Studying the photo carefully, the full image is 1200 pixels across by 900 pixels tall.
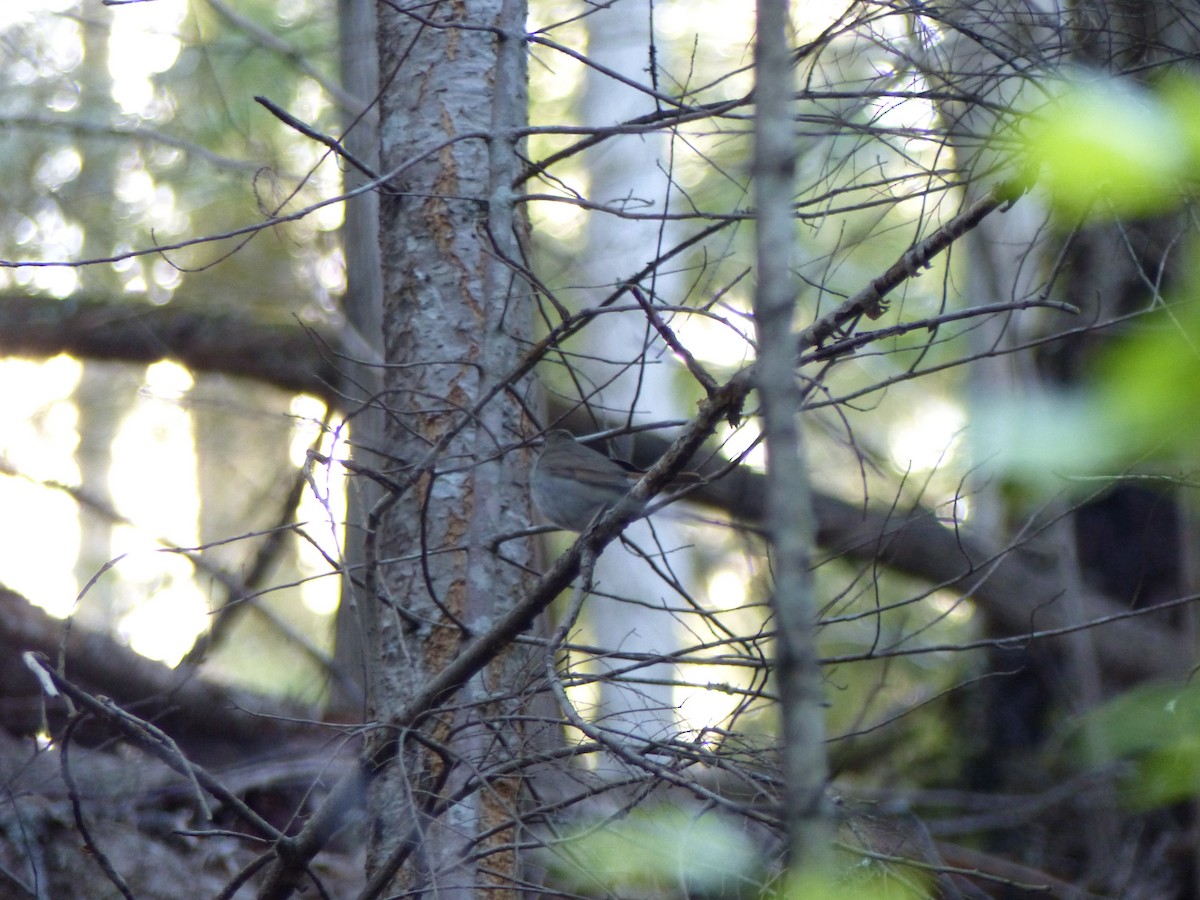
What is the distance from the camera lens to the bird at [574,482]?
4.57 metres

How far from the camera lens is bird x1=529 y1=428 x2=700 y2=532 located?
4.57 metres

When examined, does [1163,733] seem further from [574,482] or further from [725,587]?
[725,587]

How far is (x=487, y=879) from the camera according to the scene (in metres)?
3.19

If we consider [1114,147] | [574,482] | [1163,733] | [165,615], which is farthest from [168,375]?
[1114,147]

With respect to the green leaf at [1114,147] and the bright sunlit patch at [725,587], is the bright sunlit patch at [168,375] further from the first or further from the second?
the bright sunlit patch at [725,587]

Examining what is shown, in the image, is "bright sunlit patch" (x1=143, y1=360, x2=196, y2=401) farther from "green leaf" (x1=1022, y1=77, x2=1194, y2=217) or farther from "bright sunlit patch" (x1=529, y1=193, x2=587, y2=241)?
"green leaf" (x1=1022, y1=77, x2=1194, y2=217)

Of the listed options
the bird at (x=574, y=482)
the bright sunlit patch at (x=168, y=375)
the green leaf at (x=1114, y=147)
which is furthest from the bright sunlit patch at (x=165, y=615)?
the green leaf at (x=1114, y=147)

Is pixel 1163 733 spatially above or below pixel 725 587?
below

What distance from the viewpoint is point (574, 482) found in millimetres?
4664

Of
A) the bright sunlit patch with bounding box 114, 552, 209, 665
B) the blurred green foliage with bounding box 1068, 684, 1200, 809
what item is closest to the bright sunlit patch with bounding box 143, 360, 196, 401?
the bright sunlit patch with bounding box 114, 552, 209, 665

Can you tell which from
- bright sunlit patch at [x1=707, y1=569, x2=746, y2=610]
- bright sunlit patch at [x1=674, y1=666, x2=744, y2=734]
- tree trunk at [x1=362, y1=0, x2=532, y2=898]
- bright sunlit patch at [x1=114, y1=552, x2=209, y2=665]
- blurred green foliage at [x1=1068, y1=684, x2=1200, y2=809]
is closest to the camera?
blurred green foliage at [x1=1068, y1=684, x2=1200, y2=809]

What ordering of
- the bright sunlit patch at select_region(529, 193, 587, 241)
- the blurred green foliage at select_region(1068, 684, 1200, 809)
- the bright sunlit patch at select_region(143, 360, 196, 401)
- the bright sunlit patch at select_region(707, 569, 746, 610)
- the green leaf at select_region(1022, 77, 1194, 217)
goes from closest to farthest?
the green leaf at select_region(1022, 77, 1194, 217), the blurred green foliage at select_region(1068, 684, 1200, 809), the bright sunlit patch at select_region(143, 360, 196, 401), the bright sunlit patch at select_region(529, 193, 587, 241), the bright sunlit patch at select_region(707, 569, 746, 610)

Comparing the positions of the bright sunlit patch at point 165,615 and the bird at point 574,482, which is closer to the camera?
the bright sunlit patch at point 165,615

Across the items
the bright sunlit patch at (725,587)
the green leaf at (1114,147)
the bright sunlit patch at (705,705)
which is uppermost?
the bright sunlit patch at (725,587)
